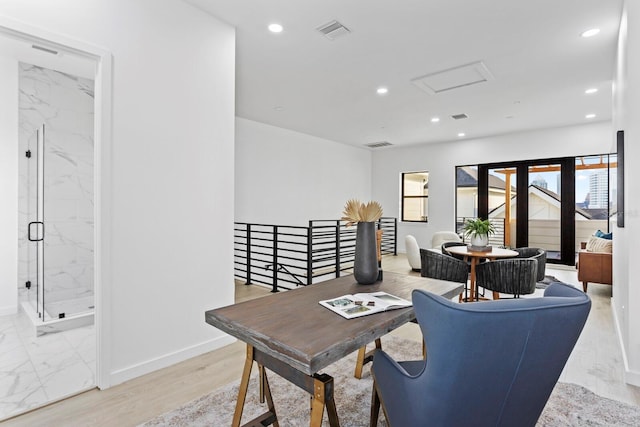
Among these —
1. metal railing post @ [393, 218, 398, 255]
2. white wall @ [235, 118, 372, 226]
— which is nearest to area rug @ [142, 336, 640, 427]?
white wall @ [235, 118, 372, 226]

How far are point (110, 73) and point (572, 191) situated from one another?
7.76 m

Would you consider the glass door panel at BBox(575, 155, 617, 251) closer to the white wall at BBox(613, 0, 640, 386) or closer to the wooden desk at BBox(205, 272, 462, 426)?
the white wall at BBox(613, 0, 640, 386)

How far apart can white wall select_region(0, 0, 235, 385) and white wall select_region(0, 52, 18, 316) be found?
2.28m

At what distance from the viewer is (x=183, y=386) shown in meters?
2.20

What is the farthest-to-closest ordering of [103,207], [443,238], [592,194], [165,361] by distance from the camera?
[443,238] → [592,194] → [165,361] → [103,207]

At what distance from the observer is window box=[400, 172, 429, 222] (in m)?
8.62

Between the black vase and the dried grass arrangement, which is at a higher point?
the dried grass arrangement

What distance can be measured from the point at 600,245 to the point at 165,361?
18.5 feet

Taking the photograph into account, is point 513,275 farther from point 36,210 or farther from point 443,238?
point 36,210

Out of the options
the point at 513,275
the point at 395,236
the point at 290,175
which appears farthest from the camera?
the point at 395,236

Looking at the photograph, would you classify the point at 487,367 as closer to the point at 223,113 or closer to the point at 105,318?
the point at 105,318

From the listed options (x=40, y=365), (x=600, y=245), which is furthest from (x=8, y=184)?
(x=600, y=245)

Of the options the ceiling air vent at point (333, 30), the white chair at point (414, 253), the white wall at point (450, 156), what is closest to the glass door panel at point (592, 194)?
the white wall at point (450, 156)

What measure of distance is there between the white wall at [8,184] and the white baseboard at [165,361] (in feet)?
7.86
